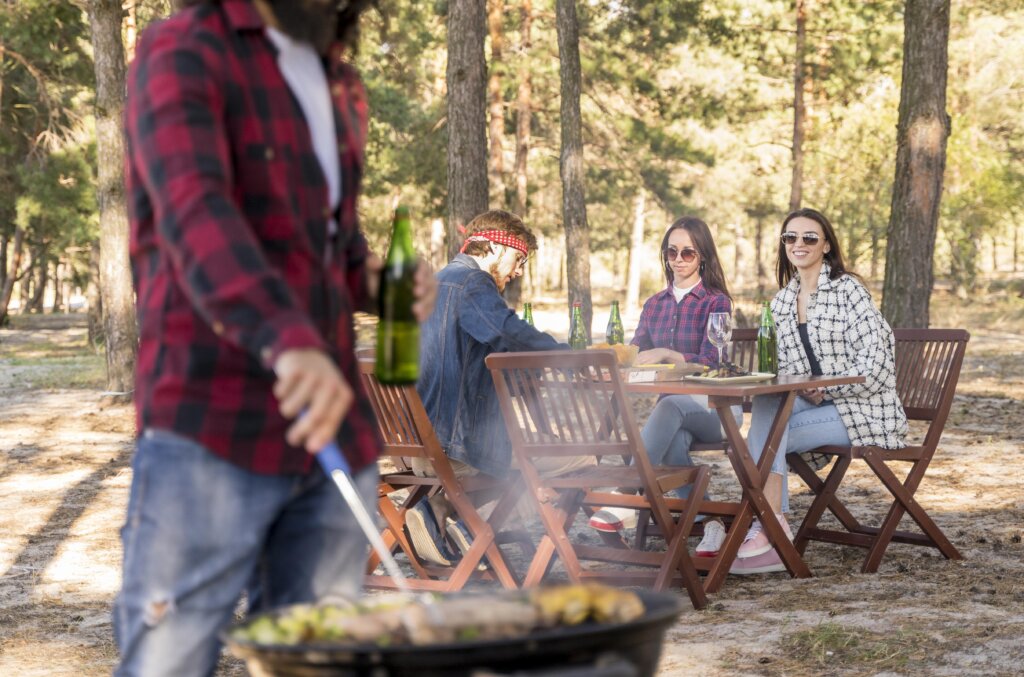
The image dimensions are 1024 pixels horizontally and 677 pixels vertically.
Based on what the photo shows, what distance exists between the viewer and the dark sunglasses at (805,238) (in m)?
6.75

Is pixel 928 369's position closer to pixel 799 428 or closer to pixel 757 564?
pixel 799 428

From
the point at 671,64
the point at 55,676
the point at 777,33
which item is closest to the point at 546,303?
the point at 671,64

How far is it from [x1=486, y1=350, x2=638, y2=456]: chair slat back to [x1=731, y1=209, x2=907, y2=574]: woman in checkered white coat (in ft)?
4.03

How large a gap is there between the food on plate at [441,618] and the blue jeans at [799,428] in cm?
443

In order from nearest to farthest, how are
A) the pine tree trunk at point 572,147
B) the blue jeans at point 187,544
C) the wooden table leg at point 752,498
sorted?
1. the blue jeans at point 187,544
2. the wooden table leg at point 752,498
3. the pine tree trunk at point 572,147

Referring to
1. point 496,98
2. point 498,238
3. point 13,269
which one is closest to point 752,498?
point 498,238

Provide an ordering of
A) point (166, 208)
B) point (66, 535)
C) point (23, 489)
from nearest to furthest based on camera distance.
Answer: point (166, 208) < point (66, 535) < point (23, 489)

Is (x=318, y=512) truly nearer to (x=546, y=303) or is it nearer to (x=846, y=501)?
(x=846, y=501)

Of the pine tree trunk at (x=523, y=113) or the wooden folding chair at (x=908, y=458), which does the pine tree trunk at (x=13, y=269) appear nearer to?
the pine tree trunk at (x=523, y=113)

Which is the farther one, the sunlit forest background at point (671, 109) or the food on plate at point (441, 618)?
the sunlit forest background at point (671, 109)

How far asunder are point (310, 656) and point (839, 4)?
2849cm

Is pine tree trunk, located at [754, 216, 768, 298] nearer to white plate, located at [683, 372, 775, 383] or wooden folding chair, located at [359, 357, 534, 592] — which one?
white plate, located at [683, 372, 775, 383]

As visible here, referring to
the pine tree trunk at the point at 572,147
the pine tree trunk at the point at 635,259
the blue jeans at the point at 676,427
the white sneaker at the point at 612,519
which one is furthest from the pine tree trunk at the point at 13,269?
the blue jeans at the point at 676,427

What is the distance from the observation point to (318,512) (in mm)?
2232
